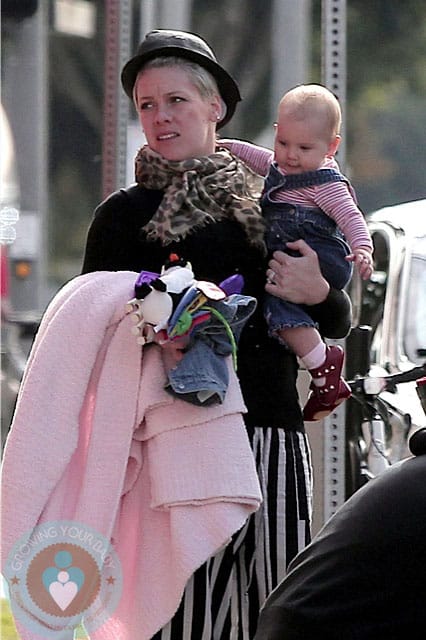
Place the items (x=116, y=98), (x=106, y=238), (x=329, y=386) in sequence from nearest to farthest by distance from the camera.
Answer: (x=106, y=238) → (x=329, y=386) → (x=116, y=98)

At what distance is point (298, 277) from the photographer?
291cm

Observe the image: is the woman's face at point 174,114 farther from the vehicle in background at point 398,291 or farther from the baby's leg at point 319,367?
the vehicle in background at point 398,291

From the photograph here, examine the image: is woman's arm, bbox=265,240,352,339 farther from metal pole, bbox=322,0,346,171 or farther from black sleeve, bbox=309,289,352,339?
metal pole, bbox=322,0,346,171

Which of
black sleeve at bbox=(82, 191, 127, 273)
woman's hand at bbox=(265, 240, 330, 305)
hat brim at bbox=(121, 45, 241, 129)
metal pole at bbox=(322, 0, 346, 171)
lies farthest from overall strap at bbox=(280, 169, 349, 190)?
metal pole at bbox=(322, 0, 346, 171)

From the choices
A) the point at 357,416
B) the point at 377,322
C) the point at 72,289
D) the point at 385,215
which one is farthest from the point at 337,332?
the point at 385,215

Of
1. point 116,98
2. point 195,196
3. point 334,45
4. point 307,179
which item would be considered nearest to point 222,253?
point 195,196

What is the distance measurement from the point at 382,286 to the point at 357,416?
1184 mm

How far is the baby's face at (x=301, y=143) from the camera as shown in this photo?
2.96 m

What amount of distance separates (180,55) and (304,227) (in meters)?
0.42

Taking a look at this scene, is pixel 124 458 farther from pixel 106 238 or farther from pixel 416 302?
pixel 416 302

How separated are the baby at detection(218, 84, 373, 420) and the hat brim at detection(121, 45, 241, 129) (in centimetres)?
12

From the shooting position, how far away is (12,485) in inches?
111

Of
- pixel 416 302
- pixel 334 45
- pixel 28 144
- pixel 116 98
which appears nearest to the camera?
pixel 334 45

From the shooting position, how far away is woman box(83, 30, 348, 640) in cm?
293
